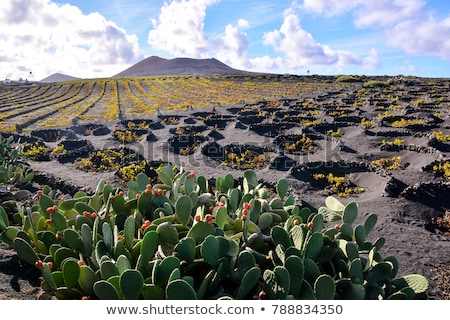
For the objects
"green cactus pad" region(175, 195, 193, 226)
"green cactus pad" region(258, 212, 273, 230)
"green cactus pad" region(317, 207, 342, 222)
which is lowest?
"green cactus pad" region(317, 207, 342, 222)

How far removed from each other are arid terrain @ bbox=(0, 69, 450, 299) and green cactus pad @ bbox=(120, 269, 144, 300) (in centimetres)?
111

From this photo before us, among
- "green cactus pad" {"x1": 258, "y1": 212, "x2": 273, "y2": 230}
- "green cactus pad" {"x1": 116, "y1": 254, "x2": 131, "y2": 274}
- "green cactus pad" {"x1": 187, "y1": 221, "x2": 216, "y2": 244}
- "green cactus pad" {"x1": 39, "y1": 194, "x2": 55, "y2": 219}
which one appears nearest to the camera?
"green cactus pad" {"x1": 116, "y1": 254, "x2": 131, "y2": 274}

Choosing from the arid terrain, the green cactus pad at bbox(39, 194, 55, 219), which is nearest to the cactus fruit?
the green cactus pad at bbox(39, 194, 55, 219)

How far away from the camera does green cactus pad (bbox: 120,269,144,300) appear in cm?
239

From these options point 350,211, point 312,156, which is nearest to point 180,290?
point 350,211

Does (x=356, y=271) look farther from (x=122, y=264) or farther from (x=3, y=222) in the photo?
(x=3, y=222)

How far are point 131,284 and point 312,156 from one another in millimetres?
9570

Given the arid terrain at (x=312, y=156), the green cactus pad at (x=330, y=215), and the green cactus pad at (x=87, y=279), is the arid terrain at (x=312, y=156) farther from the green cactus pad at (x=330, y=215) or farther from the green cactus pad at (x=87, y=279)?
the green cactus pad at (x=330, y=215)

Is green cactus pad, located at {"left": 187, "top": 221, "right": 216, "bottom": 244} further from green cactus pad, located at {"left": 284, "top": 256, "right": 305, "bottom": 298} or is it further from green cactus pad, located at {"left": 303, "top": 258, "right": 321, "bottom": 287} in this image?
green cactus pad, located at {"left": 303, "top": 258, "right": 321, "bottom": 287}

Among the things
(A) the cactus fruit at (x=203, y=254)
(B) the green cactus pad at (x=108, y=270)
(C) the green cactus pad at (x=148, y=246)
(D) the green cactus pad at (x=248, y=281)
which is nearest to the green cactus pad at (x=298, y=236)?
(A) the cactus fruit at (x=203, y=254)

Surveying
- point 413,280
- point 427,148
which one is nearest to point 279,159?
point 427,148

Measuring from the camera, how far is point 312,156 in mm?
11336

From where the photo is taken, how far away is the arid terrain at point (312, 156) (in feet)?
19.1
